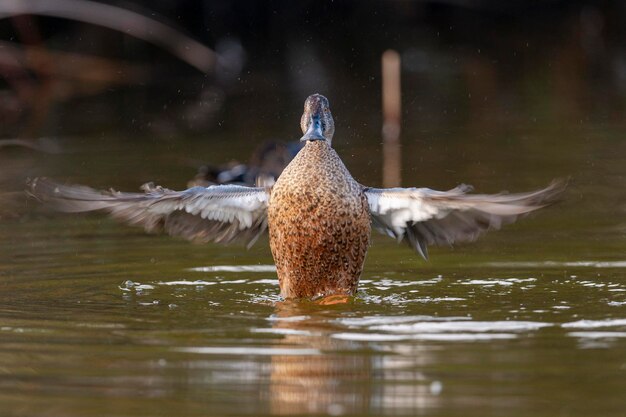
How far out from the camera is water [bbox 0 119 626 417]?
4.36m

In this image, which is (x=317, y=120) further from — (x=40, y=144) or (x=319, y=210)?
(x=40, y=144)

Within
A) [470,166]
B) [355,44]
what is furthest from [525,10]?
[470,166]

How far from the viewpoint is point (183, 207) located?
261 inches

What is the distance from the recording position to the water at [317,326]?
4.36 m

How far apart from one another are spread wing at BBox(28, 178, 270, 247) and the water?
0.29 meters

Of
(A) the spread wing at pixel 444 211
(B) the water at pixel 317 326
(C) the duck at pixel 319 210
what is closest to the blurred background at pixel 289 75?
(B) the water at pixel 317 326

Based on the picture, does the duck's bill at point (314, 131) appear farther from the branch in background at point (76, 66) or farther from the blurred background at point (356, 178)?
the branch in background at point (76, 66)

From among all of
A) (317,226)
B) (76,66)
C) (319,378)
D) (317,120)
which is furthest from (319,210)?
(76,66)

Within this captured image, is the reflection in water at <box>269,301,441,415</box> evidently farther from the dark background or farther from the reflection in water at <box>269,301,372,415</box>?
the dark background

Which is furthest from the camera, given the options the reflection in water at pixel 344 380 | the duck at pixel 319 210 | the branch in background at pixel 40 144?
the branch in background at pixel 40 144

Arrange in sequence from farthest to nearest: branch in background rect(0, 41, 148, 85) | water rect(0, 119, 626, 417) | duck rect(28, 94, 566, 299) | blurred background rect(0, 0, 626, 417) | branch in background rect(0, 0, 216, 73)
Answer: branch in background rect(0, 41, 148, 85), branch in background rect(0, 0, 216, 73), duck rect(28, 94, 566, 299), blurred background rect(0, 0, 626, 417), water rect(0, 119, 626, 417)

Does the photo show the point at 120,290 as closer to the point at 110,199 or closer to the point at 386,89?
the point at 110,199

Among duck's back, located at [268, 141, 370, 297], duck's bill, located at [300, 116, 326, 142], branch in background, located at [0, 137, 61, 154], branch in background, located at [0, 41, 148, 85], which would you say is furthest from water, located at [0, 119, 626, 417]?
branch in background, located at [0, 41, 148, 85]

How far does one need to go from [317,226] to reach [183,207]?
2.50ft
